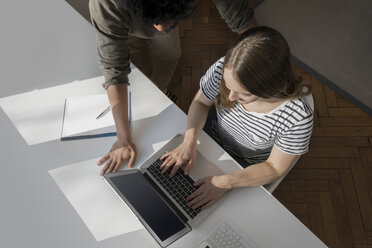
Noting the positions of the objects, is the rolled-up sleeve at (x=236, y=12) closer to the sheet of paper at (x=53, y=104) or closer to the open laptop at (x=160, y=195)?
the sheet of paper at (x=53, y=104)

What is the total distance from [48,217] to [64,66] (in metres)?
0.67

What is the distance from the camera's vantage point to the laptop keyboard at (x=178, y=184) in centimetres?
122

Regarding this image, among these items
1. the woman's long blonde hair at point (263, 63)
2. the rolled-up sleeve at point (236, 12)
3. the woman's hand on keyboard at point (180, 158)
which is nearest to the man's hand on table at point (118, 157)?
the woman's hand on keyboard at point (180, 158)

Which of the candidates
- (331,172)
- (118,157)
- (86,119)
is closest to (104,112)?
(86,119)

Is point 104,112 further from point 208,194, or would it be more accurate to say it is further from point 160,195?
point 208,194

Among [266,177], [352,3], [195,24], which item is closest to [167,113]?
[266,177]

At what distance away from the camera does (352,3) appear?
2.63 m

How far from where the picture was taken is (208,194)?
1218 millimetres

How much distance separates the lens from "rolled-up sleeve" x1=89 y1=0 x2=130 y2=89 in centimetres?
117

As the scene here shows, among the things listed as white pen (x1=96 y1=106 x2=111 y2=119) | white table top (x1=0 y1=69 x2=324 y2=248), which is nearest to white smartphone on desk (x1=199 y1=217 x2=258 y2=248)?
white table top (x1=0 y1=69 x2=324 y2=248)

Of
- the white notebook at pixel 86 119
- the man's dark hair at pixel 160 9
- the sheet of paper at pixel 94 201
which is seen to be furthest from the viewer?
the white notebook at pixel 86 119

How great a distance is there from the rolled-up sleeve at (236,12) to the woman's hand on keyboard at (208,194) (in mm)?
602

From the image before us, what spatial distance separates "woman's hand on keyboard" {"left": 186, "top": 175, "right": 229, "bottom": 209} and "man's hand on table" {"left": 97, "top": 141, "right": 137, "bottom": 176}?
0.91ft

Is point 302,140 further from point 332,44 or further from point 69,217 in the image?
point 332,44
